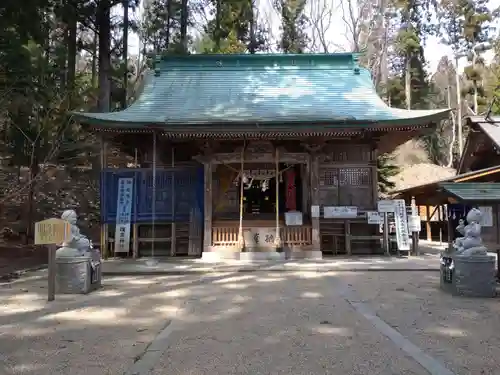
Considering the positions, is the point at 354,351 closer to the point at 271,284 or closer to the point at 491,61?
the point at 271,284

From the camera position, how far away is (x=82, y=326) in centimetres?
538

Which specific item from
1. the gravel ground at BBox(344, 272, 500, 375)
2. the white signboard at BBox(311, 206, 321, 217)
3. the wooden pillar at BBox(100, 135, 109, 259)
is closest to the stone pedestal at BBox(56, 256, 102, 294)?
the gravel ground at BBox(344, 272, 500, 375)

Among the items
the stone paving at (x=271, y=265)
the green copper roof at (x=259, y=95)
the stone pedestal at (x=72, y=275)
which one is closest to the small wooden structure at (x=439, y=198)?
the stone paving at (x=271, y=265)

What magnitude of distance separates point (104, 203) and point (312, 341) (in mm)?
9725

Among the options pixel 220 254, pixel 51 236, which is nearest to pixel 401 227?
pixel 220 254

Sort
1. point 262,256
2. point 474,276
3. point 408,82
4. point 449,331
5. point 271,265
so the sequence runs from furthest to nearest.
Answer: point 408,82 < point 262,256 < point 271,265 < point 474,276 < point 449,331

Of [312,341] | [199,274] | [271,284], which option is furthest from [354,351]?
[199,274]

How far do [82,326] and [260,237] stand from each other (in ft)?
24.8

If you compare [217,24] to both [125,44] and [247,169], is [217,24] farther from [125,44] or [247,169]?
[247,169]

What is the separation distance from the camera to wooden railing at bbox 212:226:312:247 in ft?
41.2

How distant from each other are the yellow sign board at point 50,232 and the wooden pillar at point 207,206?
5779 millimetres

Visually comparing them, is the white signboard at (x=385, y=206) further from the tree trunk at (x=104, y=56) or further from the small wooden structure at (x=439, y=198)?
the tree trunk at (x=104, y=56)

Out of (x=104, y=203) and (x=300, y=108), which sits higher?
(x=300, y=108)

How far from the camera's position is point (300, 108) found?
13805 millimetres
